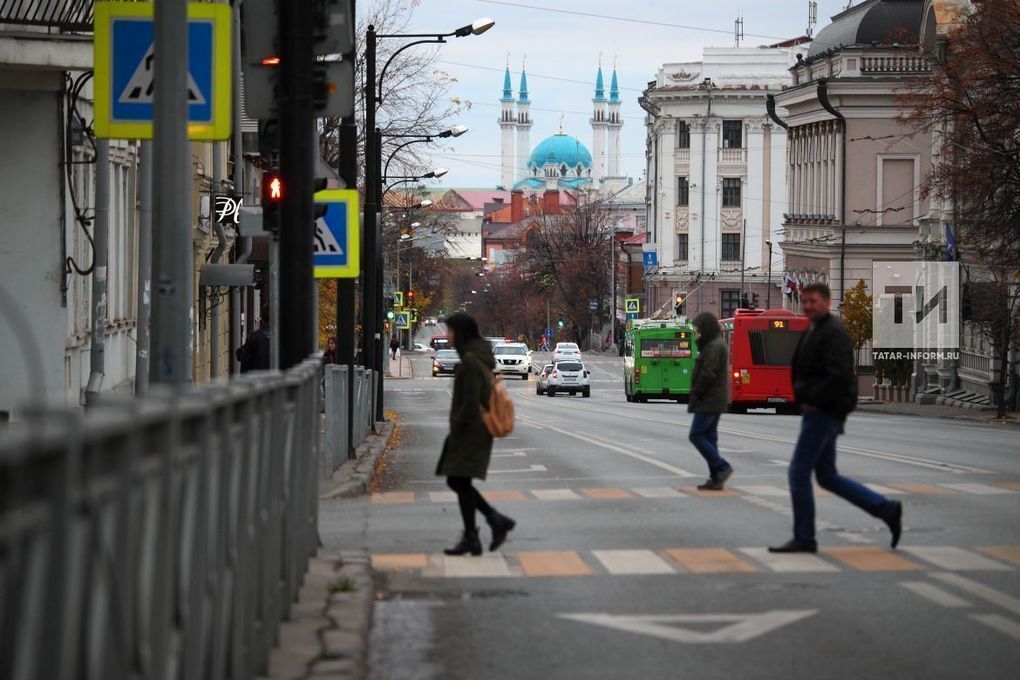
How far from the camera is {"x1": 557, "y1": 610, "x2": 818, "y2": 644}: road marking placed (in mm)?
8664

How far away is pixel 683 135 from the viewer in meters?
115

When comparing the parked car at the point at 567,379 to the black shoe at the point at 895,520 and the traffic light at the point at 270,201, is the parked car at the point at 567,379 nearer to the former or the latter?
the traffic light at the point at 270,201

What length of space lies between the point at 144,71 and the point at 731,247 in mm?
104803

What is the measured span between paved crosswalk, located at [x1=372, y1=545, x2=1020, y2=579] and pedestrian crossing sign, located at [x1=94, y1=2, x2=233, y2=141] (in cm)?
305

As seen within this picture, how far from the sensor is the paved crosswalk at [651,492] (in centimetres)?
1656

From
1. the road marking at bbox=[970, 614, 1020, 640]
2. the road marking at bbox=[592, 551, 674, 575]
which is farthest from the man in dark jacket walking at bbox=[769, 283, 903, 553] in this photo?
the road marking at bbox=[970, 614, 1020, 640]

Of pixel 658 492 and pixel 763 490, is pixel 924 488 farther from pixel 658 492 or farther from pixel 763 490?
pixel 658 492

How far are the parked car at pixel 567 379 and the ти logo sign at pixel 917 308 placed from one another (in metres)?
12.3

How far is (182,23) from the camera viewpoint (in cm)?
978

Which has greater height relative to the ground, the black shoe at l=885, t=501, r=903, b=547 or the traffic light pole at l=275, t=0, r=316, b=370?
the traffic light pole at l=275, t=0, r=316, b=370

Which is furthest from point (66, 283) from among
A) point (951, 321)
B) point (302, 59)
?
point (951, 321)

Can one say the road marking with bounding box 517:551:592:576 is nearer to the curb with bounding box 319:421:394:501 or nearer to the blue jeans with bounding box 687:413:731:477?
the curb with bounding box 319:421:394:501

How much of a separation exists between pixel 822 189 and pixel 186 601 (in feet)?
254

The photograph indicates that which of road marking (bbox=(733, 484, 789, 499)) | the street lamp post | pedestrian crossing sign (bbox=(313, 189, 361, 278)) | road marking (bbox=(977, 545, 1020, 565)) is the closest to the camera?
road marking (bbox=(977, 545, 1020, 565))
